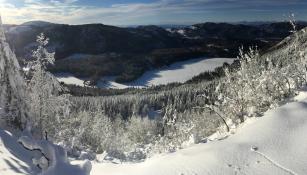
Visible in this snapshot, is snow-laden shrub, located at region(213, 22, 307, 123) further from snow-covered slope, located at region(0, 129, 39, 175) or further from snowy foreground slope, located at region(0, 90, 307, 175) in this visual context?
snow-covered slope, located at region(0, 129, 39, 175)

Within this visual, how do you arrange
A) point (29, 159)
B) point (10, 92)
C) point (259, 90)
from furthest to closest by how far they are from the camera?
1. point (10, 92)
2. point (259, 90)
3. point (29, 159)

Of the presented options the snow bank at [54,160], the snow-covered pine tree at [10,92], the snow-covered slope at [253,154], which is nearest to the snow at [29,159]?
the snow bank at [54,160]

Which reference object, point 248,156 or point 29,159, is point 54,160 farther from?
point 248,156

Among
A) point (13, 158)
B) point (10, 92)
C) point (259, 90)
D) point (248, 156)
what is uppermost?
point (259, 90)

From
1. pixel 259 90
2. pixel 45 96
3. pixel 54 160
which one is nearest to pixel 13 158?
pixel 54 160

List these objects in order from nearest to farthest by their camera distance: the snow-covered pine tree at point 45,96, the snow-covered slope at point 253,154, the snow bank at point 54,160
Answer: the snow bank at point 54,160, the snow-covered slope at point 253,154, the snow-covered pine tree at point 45,96

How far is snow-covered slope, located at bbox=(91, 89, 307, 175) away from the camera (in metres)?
7.25

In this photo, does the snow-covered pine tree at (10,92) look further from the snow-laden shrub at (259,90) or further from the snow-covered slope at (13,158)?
the snow-laden shrub at (259,90)

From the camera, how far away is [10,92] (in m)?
14.1

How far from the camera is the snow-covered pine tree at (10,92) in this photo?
13.8 m

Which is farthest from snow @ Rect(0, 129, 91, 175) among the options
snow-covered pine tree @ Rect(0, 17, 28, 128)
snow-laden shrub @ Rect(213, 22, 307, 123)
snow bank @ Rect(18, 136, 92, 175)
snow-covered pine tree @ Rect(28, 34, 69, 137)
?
snow-covered pine tree @ Rect(28, 34, 69, 137)

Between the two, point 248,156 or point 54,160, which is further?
point 248,156

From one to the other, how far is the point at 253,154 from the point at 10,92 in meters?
8.85

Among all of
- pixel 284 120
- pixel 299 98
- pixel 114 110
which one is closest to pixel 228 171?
pixel 284 120
